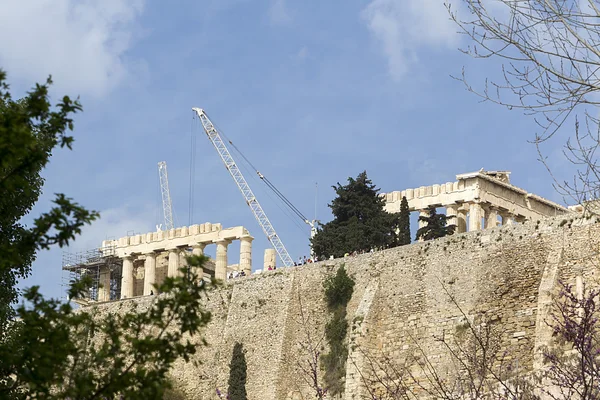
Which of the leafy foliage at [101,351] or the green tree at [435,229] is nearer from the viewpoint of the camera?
the leafy foliage at [101,351]

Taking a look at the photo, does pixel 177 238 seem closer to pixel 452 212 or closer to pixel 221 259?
pixel 221 259

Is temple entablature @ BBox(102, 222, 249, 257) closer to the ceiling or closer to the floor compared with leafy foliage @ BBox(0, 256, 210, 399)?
closer to the ceiling

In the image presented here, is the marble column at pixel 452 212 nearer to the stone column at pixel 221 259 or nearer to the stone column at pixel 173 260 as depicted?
the stone column at pixel 221 259

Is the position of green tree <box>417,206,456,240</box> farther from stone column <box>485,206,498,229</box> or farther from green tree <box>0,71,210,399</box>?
green tree <box>0,71,210,399</box>

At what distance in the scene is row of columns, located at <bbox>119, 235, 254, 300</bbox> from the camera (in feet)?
185

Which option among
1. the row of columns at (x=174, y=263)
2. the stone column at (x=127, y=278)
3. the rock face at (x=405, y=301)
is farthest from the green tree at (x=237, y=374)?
the stone column at (x=127, y=278)

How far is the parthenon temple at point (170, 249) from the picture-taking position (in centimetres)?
5694

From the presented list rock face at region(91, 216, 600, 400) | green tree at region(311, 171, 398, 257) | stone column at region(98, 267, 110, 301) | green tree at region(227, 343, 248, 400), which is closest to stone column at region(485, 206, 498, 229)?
green tree at region(311, 171, 398, 257)

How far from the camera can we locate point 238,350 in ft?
139

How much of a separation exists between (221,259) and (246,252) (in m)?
1.20

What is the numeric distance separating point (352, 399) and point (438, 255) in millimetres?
5093

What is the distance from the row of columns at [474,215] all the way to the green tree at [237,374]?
481 inches

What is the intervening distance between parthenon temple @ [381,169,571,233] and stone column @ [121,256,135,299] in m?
13.8

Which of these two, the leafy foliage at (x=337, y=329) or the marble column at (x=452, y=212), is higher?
the marble column at (x=452, y=212)
